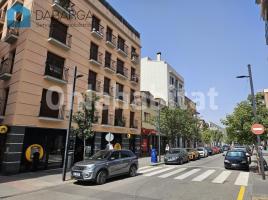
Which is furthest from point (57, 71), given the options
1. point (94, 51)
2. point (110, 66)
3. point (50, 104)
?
point (110, 66)

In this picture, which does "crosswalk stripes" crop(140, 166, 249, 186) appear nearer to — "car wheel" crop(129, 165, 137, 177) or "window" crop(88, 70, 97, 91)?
"car wheel" crop(129, 165, 137, 177)

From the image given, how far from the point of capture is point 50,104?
16172mm

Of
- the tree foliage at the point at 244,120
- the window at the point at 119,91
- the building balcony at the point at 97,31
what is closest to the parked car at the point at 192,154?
the tree foliage at the point at 244,120

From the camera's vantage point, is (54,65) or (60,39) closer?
(54,65)

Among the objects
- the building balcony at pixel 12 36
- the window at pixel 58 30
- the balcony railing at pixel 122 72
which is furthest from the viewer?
the balcony railing at pixel 122 72

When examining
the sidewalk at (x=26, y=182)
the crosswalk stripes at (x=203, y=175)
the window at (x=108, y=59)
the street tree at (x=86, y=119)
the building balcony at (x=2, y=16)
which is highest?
the building balcony at (x=2, y=16)

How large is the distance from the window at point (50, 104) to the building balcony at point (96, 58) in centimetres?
491

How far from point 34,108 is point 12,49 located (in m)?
4.93

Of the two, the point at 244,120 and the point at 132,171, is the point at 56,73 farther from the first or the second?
the point at 244,120

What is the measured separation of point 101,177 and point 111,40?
16.3 metres

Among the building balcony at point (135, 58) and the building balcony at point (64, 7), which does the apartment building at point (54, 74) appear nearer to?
the building balcony at point (64, 7)

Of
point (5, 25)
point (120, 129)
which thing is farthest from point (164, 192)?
point (5, 25)

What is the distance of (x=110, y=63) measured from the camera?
75.4 feet

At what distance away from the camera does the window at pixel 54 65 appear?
16266 mm
